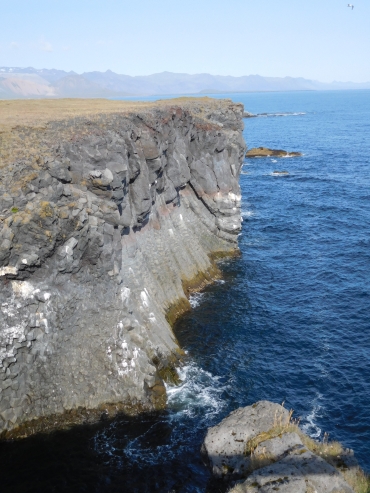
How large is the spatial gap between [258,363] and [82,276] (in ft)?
53.7

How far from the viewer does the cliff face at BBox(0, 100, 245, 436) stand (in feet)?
101

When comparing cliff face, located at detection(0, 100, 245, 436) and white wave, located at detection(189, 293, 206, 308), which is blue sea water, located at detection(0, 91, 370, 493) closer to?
white wave, located at detection(189, 293, 206, 308)

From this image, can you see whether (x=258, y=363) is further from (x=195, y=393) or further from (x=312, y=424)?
(x=312, y=424)

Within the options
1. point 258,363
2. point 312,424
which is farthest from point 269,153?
point 312,424

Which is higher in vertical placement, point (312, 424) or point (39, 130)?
point (39, 130)

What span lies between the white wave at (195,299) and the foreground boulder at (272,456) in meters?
22.1

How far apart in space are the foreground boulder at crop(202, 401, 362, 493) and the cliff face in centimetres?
934

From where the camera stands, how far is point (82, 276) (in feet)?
112

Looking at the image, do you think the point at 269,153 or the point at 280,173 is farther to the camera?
the point at 269,153

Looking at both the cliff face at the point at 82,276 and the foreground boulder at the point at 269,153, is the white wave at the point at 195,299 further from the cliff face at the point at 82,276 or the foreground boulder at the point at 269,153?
the foreground boulder at the point at 269,153

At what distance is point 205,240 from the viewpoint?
61.4 meters

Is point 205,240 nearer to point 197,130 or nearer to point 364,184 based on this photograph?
point 197,130

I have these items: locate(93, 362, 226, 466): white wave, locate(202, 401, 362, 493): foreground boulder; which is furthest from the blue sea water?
locate(202, 401, 362, 493): foreground boulder

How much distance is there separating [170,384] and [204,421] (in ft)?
16.4
